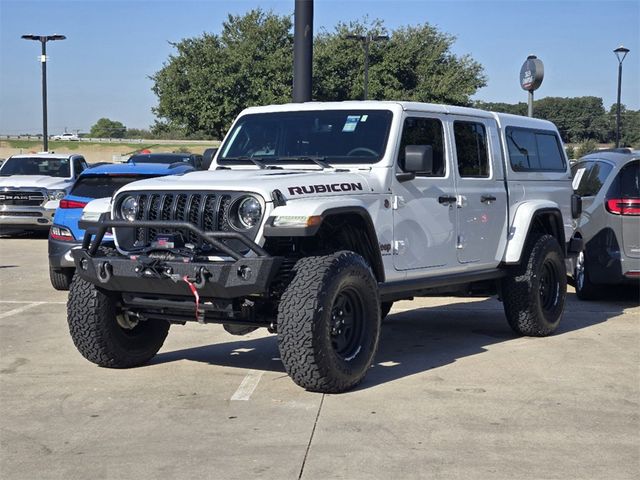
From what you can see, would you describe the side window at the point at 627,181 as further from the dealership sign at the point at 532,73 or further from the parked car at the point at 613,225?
the dealership sign at the point at 532,73

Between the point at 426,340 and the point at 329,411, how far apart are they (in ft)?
8.88

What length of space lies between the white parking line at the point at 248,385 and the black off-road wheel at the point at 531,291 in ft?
8.52

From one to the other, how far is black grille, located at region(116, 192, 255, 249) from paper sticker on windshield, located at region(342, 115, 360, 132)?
152cm

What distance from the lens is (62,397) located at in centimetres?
618

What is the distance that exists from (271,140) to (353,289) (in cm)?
175

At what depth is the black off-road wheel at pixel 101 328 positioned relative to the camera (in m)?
6.71

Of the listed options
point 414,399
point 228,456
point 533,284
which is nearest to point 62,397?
point 228,456

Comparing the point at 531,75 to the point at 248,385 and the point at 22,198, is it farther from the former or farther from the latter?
the point at 22,198

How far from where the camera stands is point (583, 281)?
10.7m

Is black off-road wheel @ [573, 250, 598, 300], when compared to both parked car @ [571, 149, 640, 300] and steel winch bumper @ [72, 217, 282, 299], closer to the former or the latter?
parked car @ [571, 149, 640, 300]

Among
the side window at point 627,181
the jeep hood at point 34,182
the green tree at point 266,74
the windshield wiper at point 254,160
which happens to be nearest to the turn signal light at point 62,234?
the windshield wiper at point 254,160

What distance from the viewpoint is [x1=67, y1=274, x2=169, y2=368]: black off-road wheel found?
6707 mm

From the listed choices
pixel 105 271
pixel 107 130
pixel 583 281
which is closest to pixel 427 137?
pixel 105 271

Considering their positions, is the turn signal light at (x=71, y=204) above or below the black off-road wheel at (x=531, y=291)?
above
